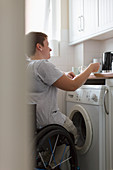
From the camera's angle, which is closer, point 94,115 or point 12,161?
point 12,161

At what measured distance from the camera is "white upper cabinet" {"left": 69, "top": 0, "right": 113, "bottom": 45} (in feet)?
6.75

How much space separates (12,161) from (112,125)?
1620 mm

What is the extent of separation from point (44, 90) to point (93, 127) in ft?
2.07

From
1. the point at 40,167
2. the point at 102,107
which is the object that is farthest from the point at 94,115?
the point at 40,167

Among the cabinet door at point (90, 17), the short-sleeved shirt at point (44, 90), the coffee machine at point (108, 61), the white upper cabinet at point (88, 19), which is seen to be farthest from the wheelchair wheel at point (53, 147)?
the cabinet door at point (90, 17)

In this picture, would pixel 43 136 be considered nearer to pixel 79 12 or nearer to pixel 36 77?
pixel 36 77

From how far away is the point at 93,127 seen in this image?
167cm

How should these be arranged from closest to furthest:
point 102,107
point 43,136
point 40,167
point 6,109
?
point 6,109 → point 43,136 → point 40,167 → point 102,107

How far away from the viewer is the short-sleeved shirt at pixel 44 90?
129 cm

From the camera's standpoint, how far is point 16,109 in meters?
0.17

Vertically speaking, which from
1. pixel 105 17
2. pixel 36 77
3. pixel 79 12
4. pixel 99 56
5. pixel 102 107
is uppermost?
pixel 79 12

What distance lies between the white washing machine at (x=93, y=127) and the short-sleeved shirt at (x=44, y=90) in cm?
36

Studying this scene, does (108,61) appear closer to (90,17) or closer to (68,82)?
(90,17)

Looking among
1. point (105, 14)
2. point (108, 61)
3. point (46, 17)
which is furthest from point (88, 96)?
point (46, 17)
